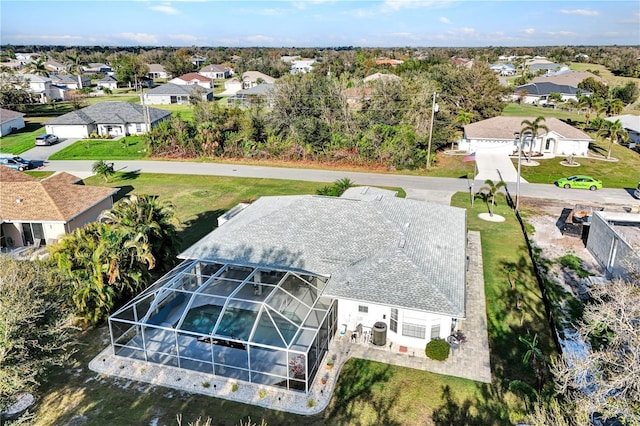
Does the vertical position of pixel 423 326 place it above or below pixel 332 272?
below

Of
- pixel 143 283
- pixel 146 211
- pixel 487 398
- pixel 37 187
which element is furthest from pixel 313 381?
pixel 37 187

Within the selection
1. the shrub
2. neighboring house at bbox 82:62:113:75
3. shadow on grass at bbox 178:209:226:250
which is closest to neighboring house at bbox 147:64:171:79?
neighboring house at bbox 82:62:113:75

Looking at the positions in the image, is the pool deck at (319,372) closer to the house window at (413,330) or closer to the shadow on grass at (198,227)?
the house window at (413,330)

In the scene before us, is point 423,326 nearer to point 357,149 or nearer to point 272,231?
point 272,231

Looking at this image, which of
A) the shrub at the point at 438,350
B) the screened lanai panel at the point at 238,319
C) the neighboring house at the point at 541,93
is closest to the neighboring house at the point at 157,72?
the neighboring house at the point at 541,93

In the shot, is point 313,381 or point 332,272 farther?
point 332,272

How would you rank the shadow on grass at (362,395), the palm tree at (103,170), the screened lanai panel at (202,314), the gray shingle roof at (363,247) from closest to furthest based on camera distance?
the shadow on grass at (362,395)
the screened lanai panel at (202,314)
the gray shingle roof at (363,247)
the palm tree at (103,170)

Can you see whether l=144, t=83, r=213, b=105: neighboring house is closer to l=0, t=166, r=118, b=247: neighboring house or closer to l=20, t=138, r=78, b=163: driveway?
l=20, t=138, r=78, b=163: driveway
